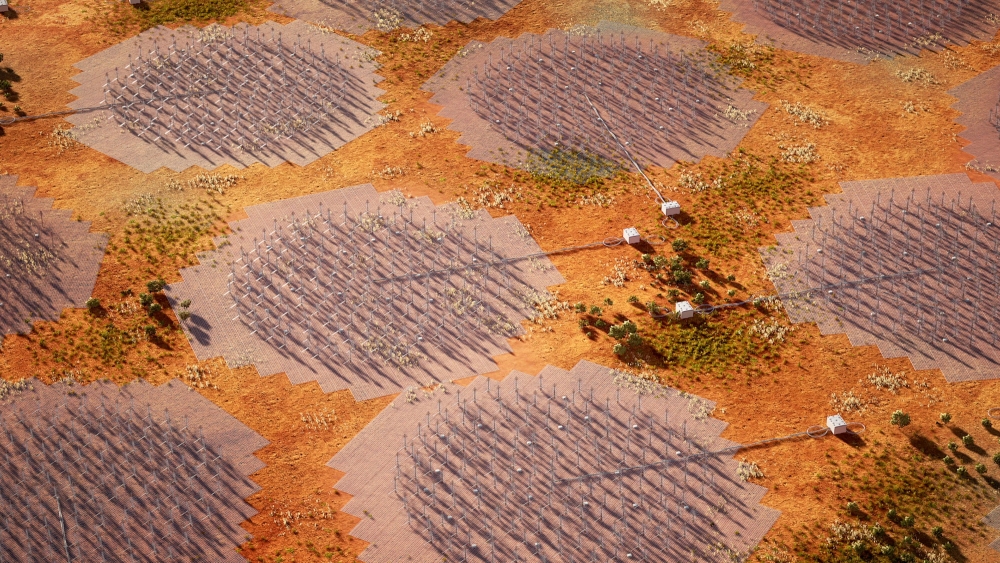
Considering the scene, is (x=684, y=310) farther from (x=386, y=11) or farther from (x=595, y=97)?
(x=386, y=11)

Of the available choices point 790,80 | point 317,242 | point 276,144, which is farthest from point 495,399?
point 790,80

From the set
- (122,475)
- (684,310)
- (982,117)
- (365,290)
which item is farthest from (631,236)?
(122,475)

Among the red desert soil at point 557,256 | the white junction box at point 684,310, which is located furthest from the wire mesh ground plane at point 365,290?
the white junction box at point 684,310

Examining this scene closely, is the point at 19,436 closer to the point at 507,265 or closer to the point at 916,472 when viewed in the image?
the point at 507,265

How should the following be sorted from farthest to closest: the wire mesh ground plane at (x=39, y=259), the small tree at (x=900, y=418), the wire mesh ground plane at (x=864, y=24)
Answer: the wire mesh ground plane at (x=864, y=24)
the wire mesh ground plane at (x=39, y=259)
the small tree at (x=900, y=418)

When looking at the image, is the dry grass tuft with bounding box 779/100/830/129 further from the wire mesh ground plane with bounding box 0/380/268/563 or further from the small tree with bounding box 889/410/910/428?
the wire mesh ground plane with bounding box 0/380/268/563

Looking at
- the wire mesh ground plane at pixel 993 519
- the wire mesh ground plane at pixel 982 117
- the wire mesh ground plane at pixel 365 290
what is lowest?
the wire mesh ground plane at pixel 993 519

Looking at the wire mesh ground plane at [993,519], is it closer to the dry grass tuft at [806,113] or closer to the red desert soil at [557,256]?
the red desert soil at [557,256]
